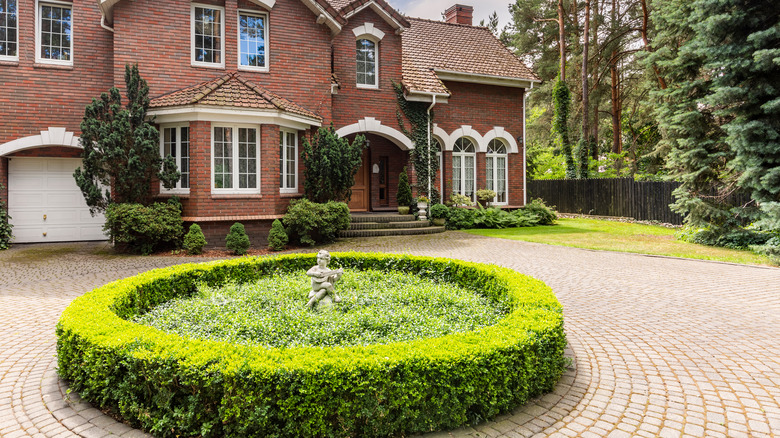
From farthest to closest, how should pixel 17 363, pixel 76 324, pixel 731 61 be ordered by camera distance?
1. pixel 731 61
2. pixel 17 363
3. pixel 76 324

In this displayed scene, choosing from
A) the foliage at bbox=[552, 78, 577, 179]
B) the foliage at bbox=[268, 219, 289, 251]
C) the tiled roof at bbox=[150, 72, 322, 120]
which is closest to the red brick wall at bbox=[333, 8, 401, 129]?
the tiled roof at bbox=[150, 72, 322, 120]

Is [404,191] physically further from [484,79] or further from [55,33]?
[55,33]

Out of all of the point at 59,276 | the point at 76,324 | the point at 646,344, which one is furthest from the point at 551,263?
the point at 59,276

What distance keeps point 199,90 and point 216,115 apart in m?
1.09

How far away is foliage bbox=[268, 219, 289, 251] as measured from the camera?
12.4 m

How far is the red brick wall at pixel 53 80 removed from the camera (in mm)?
12930

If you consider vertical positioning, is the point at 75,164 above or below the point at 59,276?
above

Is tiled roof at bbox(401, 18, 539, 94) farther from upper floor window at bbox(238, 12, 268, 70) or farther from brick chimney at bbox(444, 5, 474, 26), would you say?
upper floor window at bbox(238, 12, 268, 70)

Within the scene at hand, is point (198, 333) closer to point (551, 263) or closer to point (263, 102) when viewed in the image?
point (551, 263)

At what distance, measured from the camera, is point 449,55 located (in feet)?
63.7

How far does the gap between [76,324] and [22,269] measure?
7.68 metres

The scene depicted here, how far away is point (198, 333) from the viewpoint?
Result: 4.77 metres

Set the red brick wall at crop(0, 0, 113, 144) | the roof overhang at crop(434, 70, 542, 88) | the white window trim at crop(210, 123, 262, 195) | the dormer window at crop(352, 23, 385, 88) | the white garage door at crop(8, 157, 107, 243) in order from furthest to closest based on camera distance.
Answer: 1. the roof overhang at crop(434, 70, 542, 88)
2. the dormer window at crop(352, 23, 385, 88)
3. the white garage door at crop(8, 157, 107, 243)
4. the red brick wall at crop(0, 0, 113, 144)
5. the white window trim at crop(210, 123, 262, 195)

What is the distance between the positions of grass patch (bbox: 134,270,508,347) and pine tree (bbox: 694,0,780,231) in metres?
9.08
